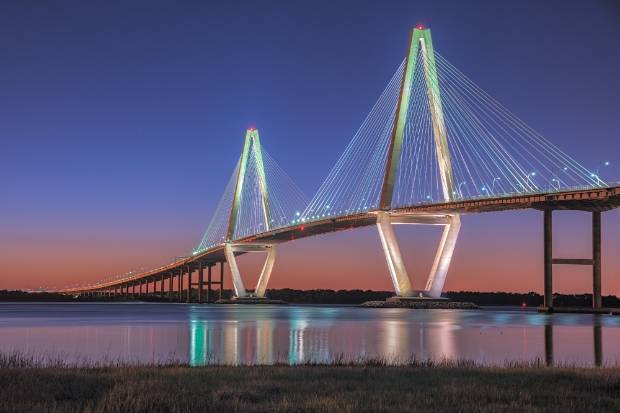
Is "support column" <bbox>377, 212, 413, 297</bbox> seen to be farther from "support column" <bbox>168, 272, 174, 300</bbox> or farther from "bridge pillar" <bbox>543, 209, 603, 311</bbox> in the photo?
"support column" <bbox>168, 272, 174, 300</bbox>

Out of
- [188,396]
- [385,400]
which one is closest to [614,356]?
[385,400]

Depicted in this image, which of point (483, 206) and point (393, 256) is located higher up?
point (483, 206)

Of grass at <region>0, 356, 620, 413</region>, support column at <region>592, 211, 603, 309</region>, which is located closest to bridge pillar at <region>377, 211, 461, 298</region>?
support column at <region>592, 211, 603, 309</region>

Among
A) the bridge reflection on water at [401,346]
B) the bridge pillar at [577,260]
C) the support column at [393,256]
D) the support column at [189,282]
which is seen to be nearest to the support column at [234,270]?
the support column at [189,282]

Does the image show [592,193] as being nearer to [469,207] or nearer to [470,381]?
[469,207]

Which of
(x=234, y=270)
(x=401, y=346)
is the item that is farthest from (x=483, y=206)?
(x=234, y=270)

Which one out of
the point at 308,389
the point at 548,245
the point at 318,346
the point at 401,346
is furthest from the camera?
the point at 548,245

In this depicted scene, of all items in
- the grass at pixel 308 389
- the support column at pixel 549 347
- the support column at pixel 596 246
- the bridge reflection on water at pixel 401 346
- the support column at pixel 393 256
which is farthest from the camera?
the support column at pixel 393 256

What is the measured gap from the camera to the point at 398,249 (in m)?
70.8

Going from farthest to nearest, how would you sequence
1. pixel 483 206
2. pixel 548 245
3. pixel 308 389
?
pixel 483 206, pixel 548 245, pixel 308 389

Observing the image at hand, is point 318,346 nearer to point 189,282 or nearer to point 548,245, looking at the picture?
point 548,245

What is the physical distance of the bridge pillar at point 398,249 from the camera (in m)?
70.4

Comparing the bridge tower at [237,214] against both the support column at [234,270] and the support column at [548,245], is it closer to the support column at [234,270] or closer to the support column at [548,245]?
the support column at [234,270]

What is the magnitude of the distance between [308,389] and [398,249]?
57702mm
